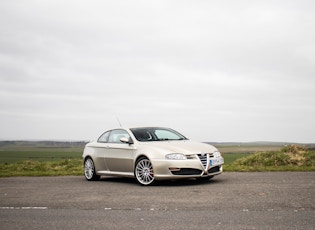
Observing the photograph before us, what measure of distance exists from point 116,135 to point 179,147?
104 inches

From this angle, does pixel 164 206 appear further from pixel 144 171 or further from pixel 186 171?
pixel 144 171

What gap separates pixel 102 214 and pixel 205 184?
16.0ft

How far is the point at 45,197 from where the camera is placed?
10.4m

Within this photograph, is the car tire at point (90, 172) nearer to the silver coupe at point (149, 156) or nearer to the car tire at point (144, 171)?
the silver coupe at point (149, 156)

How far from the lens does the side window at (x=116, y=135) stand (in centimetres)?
1415

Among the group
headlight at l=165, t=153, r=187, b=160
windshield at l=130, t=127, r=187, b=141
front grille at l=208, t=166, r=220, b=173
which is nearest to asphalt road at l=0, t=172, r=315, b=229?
front grille at l=208, t=166, r=220, b=173

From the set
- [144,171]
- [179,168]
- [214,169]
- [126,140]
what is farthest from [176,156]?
[126,140]

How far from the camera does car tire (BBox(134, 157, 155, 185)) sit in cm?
1256

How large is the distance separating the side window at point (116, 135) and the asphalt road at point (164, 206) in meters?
1.91

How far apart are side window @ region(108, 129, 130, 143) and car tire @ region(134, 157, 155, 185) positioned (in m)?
1.29

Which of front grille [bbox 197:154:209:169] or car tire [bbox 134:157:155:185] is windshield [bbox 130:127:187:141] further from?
front grille [bbox 197:154:209:169]

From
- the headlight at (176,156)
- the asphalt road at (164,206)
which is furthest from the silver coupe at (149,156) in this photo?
Result: the asphalt road at (164,206)

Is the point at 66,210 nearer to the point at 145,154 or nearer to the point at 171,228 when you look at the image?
the point at 171,228

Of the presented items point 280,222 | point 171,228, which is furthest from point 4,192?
point 280,222
